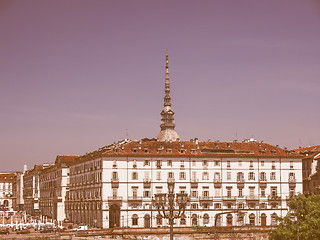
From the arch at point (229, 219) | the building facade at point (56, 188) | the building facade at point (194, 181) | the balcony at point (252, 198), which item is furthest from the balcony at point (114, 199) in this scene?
the building facade at point (56, 188)

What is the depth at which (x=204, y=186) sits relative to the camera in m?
126

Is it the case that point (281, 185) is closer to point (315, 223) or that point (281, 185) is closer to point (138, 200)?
point (138, 200)

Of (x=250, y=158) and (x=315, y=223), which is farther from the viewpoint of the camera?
(x=250, y=158)

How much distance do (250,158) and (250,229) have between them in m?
16.7

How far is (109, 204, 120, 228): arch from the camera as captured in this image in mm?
120062

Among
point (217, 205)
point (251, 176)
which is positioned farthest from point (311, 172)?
point (217, 205)

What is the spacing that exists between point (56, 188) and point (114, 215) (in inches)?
1761

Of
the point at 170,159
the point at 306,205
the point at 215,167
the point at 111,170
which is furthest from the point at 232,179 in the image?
the point at 306,205

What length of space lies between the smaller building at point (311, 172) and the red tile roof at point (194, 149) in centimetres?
669

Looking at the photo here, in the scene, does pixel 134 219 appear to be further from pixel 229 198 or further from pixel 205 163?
pixel 229 198

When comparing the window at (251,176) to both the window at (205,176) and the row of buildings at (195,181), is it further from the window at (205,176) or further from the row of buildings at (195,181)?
the window at (205,176)

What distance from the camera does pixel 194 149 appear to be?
12656cm

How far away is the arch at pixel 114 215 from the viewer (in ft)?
394

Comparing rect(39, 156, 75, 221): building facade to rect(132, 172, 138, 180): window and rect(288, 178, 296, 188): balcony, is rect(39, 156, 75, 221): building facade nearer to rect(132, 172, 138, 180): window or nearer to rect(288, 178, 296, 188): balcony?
rect(132, 172, 138, 180): window
